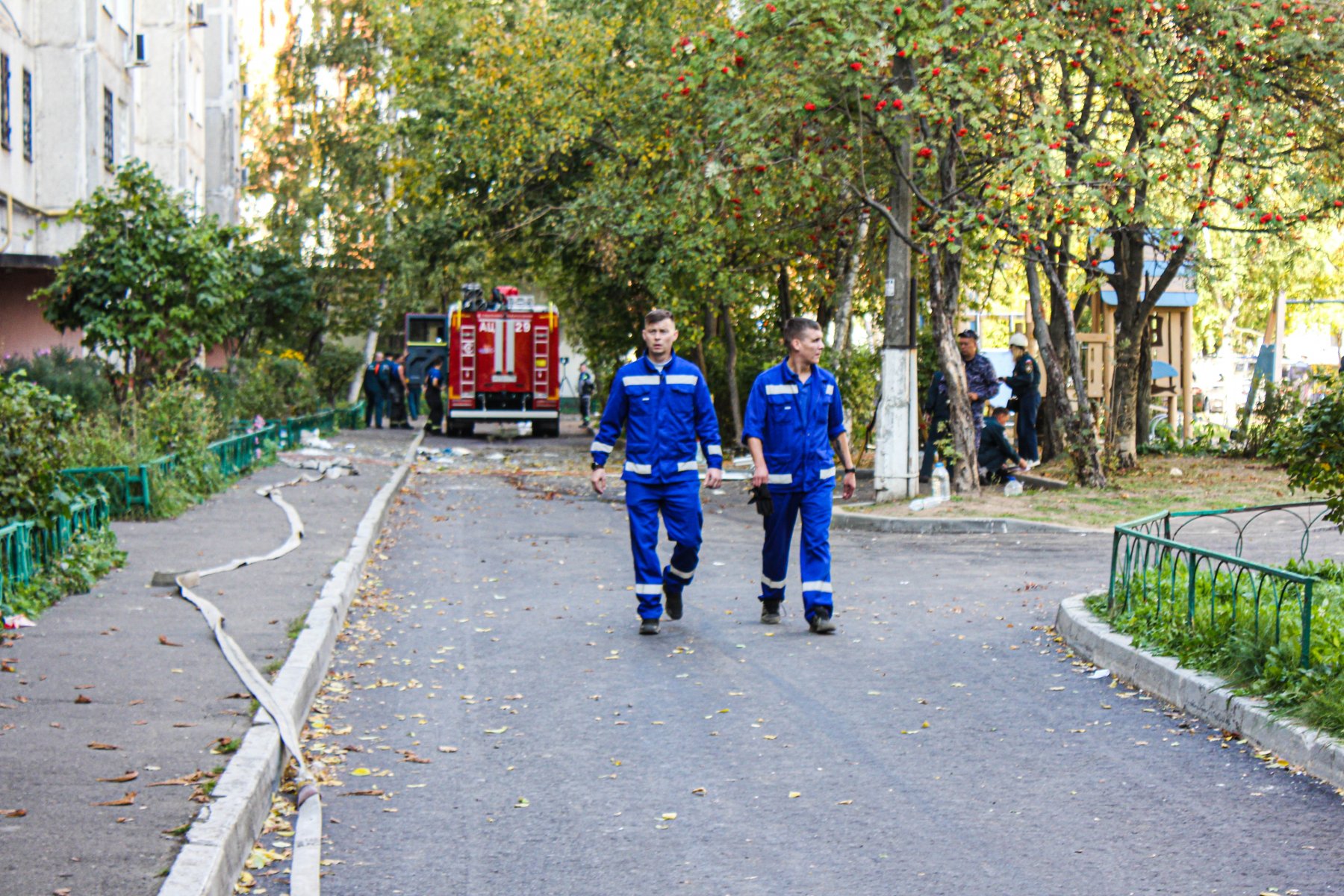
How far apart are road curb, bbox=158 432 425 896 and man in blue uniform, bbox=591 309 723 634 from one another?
1.99 metres

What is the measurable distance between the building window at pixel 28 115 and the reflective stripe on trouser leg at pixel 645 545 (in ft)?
55.4

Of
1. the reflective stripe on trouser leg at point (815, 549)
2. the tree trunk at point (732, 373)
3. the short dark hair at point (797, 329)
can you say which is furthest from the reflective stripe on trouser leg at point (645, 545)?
the tree trunk at point (732, 373)

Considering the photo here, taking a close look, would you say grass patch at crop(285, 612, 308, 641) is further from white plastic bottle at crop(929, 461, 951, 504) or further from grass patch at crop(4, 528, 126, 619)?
white plastic bottle at crop(929, 461, 951, 504)

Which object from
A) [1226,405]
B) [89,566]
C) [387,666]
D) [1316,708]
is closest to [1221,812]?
[1316,708]

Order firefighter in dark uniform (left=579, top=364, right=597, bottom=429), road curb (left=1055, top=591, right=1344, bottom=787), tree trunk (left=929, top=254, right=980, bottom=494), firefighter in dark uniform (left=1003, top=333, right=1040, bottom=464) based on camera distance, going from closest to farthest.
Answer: road curb (left=1055, top=591, right=1344, bottom=787)
tree trunk (left=929, top=254, right=980, bottom=494)
firefighter in dark uniform (left=1003, top=333, right=1040, bottom=464)
firefighter in dark uniform (left=579, top=364, right=597, bottom=429)

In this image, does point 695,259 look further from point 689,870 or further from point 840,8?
point 689,870

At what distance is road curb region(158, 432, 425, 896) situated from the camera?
183 inches

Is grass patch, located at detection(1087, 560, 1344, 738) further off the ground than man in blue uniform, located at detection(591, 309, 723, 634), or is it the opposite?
man in blue uniform, located at detection(591, 309, 723, 634)

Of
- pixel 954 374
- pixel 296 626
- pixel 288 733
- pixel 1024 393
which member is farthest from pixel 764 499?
pixel 1024 393

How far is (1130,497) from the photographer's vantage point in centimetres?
1750

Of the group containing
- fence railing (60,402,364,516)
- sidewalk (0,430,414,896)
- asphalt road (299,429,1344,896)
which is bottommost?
asphalt road (299,429,1344,896)

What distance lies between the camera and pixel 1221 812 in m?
5.64

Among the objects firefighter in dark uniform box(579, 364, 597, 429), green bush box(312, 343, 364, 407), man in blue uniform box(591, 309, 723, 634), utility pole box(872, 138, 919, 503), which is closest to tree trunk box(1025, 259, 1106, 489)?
utility pole box(872, 138, 919, 503)

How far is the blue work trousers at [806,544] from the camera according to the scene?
31.4 feet
